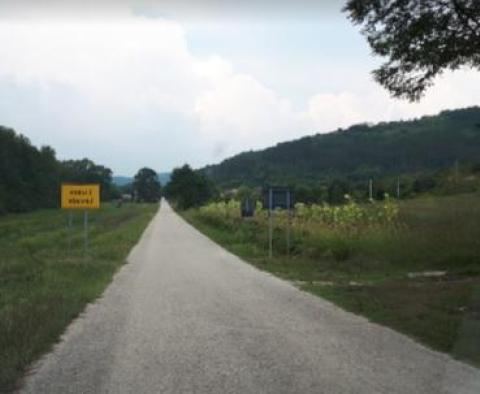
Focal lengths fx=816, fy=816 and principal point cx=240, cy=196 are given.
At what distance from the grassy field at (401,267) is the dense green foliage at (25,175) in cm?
9272

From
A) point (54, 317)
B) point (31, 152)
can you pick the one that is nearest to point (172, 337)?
point (54, 317)

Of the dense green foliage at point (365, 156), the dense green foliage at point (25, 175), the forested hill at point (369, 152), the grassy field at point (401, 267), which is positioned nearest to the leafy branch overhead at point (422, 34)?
the grassy field at point (401, 267)

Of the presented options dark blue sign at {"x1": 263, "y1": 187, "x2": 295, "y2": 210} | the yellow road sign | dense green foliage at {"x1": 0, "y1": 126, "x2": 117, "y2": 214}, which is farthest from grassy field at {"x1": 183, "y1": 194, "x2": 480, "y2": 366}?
dense green foliage at {"x1": 0, "y1": 126, "x2": 117, "y2": 214}

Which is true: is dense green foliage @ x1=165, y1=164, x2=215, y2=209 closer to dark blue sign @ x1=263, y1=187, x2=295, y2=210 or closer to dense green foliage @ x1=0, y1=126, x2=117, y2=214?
dense green foliage @ x1=0, y1=126, x2=117, y2=214

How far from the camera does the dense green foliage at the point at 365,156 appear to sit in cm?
8856

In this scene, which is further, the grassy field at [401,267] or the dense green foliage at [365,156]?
the dense green foliage at [365,156]

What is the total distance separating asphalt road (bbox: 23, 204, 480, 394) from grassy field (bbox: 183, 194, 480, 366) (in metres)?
0.66

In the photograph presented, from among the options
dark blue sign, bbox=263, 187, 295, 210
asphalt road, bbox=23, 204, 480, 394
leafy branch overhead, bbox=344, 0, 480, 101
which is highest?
leafy branch overhead, bbox=344, 0, 480, 101

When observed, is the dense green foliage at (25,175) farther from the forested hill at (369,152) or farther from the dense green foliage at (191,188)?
the forested hill at (369,152)

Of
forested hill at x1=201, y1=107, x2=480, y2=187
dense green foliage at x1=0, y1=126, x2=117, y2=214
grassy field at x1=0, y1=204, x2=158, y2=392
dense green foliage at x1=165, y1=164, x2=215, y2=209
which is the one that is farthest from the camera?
dense green foliage at x1=165, y1=164, x2=215, y2=209

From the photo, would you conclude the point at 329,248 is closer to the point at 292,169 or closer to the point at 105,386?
the point at 105,386

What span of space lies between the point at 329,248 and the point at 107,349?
16.1 meters

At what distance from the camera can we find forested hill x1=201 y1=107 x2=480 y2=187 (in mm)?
98000

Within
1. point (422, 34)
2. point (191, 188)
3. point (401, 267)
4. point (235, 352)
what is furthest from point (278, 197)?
point (191, 188)
